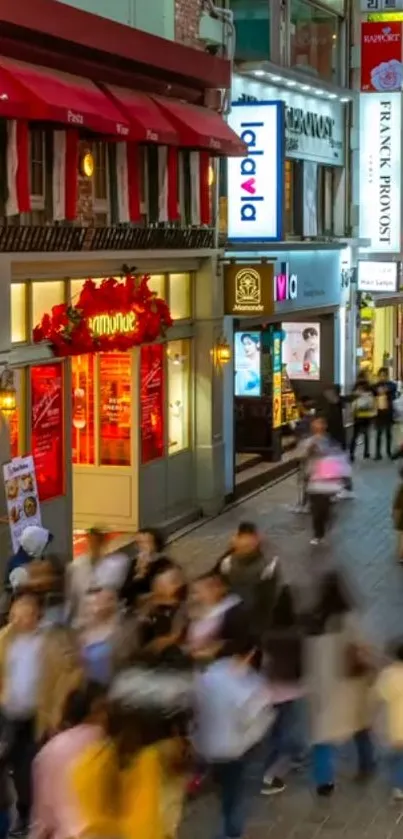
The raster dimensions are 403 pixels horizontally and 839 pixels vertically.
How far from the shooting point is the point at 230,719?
28.5 ft

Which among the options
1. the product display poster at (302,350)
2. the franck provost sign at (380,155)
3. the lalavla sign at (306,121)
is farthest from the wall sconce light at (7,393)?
the franck provost sign at (380,155)

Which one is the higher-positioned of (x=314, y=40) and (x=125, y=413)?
(x=314, y=40)

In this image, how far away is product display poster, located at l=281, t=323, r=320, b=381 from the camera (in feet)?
100

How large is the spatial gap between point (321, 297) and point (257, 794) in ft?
63.1

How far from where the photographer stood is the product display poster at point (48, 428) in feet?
55.7

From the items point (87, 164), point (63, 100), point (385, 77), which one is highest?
point (385, 77)

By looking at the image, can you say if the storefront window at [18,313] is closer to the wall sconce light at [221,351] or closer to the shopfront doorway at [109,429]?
the shopfront doorway at [109,429]

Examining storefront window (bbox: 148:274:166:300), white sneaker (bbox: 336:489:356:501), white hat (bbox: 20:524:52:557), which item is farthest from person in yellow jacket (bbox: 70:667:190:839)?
white sneaker (bbox: 336:489:356:501)

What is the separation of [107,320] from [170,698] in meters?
10.3

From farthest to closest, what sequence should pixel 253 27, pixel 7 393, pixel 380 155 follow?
pixel 380 155
pixel 253 27
pixel 7 393

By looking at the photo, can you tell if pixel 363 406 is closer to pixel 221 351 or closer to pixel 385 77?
pixel 221 351

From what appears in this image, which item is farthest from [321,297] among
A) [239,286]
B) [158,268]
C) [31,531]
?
[31,531]

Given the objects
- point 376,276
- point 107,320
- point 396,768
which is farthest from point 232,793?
point 376,276

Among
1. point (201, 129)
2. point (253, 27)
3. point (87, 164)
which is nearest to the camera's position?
point (87, 164)
